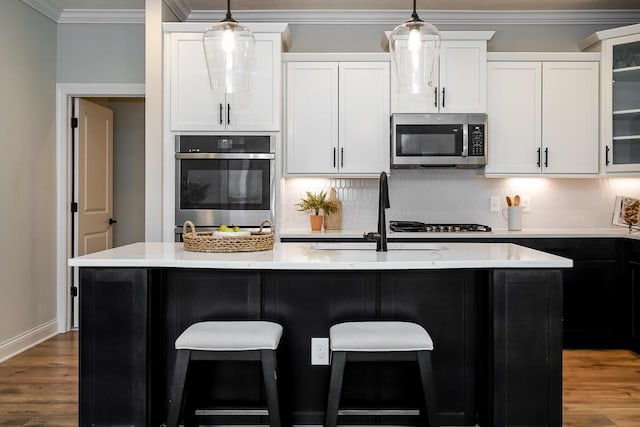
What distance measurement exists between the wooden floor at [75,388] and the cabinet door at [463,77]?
198 cm

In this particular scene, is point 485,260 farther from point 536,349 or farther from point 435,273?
point 536,349

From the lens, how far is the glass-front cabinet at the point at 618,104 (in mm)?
4223

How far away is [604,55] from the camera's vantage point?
4273mm

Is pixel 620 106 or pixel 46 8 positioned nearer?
pixel 620 106

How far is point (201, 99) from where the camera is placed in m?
4.05

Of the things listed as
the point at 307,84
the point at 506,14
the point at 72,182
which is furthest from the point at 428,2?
the point at 72,182

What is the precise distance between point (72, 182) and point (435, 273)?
11.6 ft

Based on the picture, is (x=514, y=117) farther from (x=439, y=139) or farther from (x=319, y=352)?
(x=319, y=352)

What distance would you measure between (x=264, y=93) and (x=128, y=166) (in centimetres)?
217

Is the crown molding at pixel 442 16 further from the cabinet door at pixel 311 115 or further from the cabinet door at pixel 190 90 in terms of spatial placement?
the cabinet door at pixel 190 90

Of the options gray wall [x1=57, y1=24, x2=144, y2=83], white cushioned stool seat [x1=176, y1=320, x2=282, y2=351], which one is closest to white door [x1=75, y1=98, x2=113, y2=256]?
gray wall [x1=57, y1=24, x2=144, y2=83]

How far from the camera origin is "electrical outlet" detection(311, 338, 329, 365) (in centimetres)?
253

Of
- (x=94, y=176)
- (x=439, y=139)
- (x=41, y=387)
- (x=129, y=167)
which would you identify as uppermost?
(x=439, y=139)

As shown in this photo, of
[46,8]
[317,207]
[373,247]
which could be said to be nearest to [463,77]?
[317,207]
